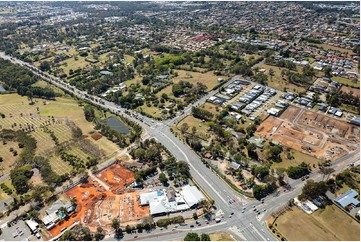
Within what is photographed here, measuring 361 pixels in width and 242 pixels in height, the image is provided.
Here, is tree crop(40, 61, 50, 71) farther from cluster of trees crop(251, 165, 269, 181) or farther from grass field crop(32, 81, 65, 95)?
cluster of trees crop(251, 165, 269, 181)

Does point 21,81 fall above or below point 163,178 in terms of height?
above

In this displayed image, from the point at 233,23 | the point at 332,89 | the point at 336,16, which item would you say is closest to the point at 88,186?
the point at 332,89

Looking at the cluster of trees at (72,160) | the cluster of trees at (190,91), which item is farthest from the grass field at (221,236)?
the cluster of trees at (190,91)

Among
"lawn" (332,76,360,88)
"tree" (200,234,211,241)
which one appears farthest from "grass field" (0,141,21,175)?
"lawn" (332,76,360,88)

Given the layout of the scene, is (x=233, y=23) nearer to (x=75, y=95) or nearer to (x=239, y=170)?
(x=75, y=95)

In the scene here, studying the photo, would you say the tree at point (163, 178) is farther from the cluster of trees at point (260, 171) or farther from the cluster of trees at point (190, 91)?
the cluster of trees at point (190, 91)

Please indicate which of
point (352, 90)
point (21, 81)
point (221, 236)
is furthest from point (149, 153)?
point (21, 81)

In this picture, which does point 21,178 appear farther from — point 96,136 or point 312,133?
point 312,133
